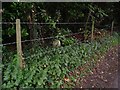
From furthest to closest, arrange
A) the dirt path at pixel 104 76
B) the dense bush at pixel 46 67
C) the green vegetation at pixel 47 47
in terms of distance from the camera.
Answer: the dirt path at pixel 104 76
the green vegetation at pixel 47 47
the dense bush at pixel 46 67

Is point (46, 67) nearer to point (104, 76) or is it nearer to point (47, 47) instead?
point (104, 76)

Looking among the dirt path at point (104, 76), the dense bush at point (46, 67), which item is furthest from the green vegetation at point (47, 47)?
the dirt path at point (104, 76)

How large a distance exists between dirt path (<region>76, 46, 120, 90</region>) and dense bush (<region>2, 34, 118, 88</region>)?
1.22ft

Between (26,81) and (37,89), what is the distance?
27 cm

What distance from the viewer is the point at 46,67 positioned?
624 cm

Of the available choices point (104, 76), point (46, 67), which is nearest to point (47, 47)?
point (104, 76)

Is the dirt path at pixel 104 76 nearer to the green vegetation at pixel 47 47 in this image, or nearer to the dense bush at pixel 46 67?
the green vegetation at pixel 47 47

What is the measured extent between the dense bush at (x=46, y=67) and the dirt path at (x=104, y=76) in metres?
0.37

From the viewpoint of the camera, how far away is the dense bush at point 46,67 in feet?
17.6

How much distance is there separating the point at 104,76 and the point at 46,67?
6.35ft

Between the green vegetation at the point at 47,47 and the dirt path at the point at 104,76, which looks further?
the dirt path at the point at 104,76

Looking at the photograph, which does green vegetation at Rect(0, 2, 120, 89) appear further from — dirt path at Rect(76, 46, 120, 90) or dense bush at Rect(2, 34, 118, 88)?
dirt path at Rect(76, 46, 120, 90)

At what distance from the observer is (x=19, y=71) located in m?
5.53

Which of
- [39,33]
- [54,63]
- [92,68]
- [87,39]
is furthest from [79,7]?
[54,63]
